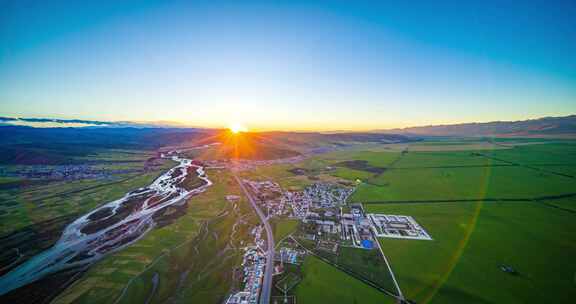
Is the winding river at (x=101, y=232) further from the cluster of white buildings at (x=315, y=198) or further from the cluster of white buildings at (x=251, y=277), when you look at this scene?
the cluster of white buildings at (x=315, y=198)

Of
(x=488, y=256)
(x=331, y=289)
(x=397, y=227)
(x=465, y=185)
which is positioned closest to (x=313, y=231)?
(x=331, y=289)

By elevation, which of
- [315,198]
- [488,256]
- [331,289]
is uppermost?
[315,198]

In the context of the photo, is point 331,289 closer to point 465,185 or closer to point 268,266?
point 268,266

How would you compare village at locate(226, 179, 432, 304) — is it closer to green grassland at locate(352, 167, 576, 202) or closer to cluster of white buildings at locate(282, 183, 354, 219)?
cluster of white buildings at locate(282, 183, 354, 219)

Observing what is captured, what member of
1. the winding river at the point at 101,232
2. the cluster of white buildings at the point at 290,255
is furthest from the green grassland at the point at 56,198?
the cluster of white buildings at the point at 290,255

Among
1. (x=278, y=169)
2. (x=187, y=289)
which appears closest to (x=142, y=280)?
(x=187, y=289)

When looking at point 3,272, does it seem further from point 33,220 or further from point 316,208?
point 316,208
